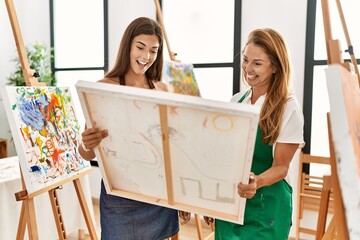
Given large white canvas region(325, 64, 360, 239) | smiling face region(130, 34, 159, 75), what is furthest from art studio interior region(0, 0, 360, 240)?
smiling face region(130, 34, 159, 75)

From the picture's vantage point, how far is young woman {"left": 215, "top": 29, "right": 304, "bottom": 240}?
3.86ft

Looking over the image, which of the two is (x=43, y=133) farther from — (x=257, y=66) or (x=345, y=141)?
(x=345, y=141)

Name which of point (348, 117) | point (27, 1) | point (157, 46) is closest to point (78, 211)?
point (157, 46)

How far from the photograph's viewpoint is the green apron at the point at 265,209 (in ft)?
4.08

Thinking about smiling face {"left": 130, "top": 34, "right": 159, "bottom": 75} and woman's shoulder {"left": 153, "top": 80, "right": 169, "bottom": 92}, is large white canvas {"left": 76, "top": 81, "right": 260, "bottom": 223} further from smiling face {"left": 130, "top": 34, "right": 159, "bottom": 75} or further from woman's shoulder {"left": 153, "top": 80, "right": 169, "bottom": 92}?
woman's shoulder {"left": 153, "top": 80, "right": 169, "bottom": 92}

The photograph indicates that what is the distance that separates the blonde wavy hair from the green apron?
0.05 meters

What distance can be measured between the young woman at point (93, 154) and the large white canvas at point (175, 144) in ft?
0.67

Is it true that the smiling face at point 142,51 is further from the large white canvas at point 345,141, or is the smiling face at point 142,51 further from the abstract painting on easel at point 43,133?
the large white canvas at point 345,141

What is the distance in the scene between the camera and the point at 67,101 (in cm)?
202

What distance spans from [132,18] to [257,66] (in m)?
2.83

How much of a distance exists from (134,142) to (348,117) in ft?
2.23

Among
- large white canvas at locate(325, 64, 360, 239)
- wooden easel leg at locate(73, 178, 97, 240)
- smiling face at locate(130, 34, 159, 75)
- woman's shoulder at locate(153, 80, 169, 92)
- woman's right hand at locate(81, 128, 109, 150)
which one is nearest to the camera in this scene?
large white canvas at locate(325, 64, 360, 239)

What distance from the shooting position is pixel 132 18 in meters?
3.78

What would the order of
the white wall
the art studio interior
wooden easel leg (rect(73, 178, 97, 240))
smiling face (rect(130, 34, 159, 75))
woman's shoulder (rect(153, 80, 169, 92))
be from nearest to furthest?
the art studio interior, smiling face (rect(130, 34, 159, 75)), woman's shoulder (rect(153, 80, 169, 92)), wooden easel leg (rect(73, 178, 97, 240)), the white wall
